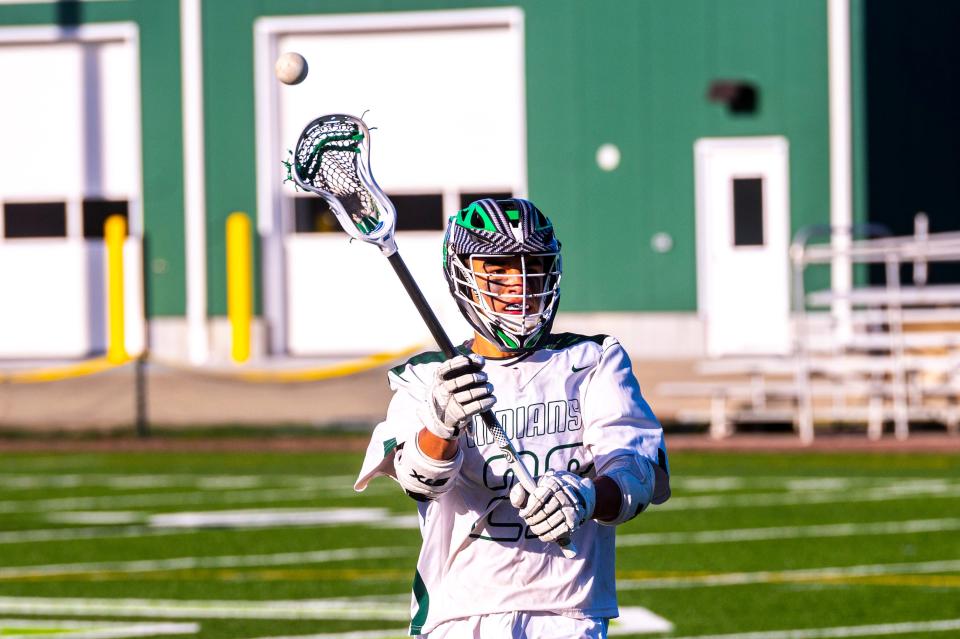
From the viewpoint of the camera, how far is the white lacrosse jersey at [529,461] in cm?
464

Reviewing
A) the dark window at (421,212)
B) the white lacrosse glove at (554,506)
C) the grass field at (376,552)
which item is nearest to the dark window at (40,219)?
the dark window at (421,212)

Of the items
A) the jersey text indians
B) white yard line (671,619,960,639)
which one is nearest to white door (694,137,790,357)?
white yard line (671,619,960,639)

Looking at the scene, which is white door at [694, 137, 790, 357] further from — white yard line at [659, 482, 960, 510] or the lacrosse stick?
the lacrosse stick

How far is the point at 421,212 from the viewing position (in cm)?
2408

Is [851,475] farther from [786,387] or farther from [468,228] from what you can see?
[468,228]

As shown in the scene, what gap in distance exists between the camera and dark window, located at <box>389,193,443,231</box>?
23969 mm

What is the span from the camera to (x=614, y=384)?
4.69m

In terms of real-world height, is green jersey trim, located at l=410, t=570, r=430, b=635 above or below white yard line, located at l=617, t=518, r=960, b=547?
above

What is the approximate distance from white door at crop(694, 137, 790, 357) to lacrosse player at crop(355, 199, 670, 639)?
18.1 meters

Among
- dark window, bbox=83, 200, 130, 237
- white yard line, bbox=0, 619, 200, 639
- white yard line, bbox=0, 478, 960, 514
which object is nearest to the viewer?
white yard line, bbox=0, 619, 200, 639

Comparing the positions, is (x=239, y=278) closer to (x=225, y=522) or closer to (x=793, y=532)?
(x=225, y=522)

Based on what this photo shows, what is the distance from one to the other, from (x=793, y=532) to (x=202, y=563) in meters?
3.87

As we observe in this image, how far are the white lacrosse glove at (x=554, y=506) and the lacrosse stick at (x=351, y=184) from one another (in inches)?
5.1

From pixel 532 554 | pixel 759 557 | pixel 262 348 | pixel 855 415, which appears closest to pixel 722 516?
pixel 759 557
